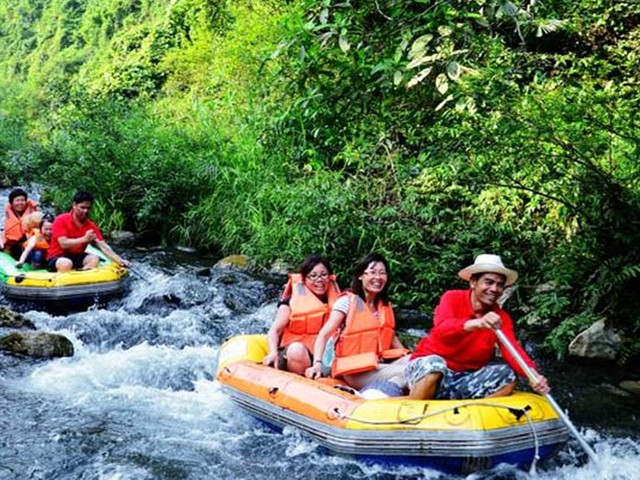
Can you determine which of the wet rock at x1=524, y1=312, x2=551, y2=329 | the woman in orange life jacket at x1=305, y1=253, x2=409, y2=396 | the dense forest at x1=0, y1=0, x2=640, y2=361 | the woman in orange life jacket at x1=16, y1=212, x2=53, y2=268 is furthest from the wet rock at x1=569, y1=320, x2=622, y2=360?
the woman in orange life jacket at x1=16, y1=212, x2=53, y2=268

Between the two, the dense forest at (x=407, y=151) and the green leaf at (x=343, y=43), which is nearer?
the green leaf at (x=343, y=43)

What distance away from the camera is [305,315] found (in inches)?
190

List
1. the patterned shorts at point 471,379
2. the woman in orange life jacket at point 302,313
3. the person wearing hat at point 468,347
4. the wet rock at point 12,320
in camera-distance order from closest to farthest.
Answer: the person wearing hat at point 468,347
the patterned shorts at point 471,379
the woman in orange life jacket at point 302,313
the wet rock at point 12,320

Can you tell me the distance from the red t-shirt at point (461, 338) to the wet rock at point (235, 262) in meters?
5.43

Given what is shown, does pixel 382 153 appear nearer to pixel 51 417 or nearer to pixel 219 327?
pixel 219 327

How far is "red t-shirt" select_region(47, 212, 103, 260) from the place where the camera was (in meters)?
7.47

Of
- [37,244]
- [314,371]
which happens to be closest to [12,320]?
[37,244]

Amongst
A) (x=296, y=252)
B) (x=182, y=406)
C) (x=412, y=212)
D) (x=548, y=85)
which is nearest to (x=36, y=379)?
(x=182, y=406)

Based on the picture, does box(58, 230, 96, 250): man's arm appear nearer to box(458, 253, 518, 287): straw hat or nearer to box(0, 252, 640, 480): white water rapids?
box(0, 252, 640, 480): white water rapids

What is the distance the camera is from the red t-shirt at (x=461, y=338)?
369 cm

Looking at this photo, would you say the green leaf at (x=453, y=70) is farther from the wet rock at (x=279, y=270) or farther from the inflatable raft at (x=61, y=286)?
the wet rock at (x=279, y=270)

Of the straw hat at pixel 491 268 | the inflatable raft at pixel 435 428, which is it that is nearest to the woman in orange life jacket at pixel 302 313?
the inflatable raft at pixel 435 428

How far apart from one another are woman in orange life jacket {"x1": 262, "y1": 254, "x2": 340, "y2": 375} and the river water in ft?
1.61

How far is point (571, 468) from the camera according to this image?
3943mm
